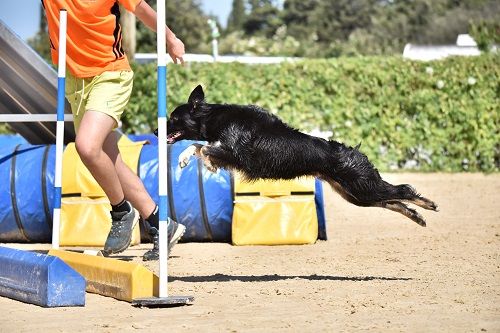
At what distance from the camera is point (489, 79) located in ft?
46.0

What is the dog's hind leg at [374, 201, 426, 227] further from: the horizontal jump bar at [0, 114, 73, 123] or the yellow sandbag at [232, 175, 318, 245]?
the horizontal jump bar at [0, 114, 73, 123]

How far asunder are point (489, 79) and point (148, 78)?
505 centimetres

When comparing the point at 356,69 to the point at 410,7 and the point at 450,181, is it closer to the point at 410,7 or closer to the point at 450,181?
the point at 450,181

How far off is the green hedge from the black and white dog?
7995 millimetres

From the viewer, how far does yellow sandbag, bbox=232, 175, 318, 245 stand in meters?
7.66

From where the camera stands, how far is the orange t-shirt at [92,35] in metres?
5.59

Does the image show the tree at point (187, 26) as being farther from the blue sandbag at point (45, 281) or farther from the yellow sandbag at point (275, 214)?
the blue sandbag at point (45, 281)

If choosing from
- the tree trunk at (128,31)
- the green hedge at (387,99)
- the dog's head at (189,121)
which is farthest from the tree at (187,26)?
the dog's head at (189,121)

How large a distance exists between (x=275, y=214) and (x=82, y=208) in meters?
1.60

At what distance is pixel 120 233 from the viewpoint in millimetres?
5980

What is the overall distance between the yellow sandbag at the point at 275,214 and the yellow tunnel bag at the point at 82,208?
A: 2.87 feet

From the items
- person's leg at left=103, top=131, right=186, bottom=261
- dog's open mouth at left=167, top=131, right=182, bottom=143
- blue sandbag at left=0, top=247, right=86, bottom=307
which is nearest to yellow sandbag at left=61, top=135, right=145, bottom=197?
dog's open mouth at left=167, top=131, right=182, bottom=143

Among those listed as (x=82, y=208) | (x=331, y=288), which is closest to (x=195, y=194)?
(x=82, y=208)

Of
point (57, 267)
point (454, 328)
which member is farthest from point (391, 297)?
point (57, 267)
